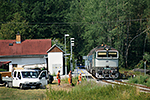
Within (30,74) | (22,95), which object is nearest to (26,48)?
(30,74)

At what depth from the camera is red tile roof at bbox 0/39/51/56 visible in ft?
168

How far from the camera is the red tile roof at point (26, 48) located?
51.2 m

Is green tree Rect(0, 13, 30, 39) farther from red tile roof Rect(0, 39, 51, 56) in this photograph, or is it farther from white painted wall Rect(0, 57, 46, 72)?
white painted wall Rect(0, 57, 46, 72)

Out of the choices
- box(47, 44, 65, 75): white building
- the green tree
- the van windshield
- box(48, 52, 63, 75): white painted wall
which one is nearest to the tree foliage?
the green tree

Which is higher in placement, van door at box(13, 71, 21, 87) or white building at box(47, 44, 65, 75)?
white building at box(47, 44, 65, 75)

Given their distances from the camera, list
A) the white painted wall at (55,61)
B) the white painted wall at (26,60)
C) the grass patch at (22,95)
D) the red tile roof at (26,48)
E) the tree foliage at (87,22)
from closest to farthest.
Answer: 1. the grass patch at (22,95)
2. the white painted wall at (55,61)
3. the white painted wall at (26,60)
4. the red tile roof at (26,48)
5. the tree foliage at (87,22)

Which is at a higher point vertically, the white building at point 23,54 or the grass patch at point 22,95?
the white building at point 23,54

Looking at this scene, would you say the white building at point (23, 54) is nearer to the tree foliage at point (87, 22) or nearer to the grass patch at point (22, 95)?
the tree foliage at point (87, 22)

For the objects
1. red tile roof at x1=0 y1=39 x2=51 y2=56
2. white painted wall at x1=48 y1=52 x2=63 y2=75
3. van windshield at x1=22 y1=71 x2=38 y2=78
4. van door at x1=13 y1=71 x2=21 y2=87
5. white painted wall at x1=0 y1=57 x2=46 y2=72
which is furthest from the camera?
red tile roof at x1=0 y1=39 x2=51 y2=56

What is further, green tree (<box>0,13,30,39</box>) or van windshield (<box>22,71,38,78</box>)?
green tree (<box>0,13,30,39</box>)

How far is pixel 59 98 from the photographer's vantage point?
53.8 ft

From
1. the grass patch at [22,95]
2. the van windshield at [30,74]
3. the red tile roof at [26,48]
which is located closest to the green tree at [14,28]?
the red tile roof at [26,48]

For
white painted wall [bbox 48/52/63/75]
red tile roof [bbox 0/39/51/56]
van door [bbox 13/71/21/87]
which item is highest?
red tile roof [bbox 0/39/51/56]

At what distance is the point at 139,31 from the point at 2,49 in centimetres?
3659
